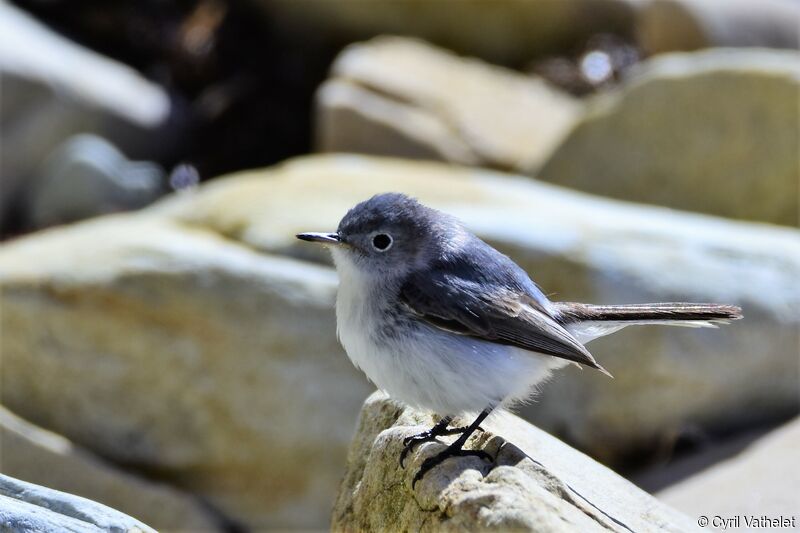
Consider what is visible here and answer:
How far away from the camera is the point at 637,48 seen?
1093cm

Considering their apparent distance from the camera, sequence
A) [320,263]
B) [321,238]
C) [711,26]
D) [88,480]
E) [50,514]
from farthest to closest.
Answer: [711,26] < [320,263] < [88,480] < [321,238] < [50,514]

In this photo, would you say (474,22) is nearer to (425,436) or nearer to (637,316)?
(637,316)

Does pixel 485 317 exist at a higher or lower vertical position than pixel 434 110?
lower

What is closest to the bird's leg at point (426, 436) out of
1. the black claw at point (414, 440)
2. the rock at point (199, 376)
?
the black claw at point (414, 440)

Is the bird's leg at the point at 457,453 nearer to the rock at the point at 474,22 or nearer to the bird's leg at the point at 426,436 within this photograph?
the bird's leg at the point at 426,436

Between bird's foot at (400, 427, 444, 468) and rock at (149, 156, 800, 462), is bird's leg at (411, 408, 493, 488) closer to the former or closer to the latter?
bird's foot at (400, 427, 444, 468)

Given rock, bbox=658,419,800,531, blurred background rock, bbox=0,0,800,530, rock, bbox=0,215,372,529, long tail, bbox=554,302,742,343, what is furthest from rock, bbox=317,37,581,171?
long tail, bbox=554,302,742,343

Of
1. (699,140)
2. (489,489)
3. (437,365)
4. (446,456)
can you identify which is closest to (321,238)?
(437,365)

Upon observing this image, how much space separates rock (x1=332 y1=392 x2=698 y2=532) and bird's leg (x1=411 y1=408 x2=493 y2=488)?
31 mm

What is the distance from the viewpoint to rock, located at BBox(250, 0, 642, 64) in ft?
36.4

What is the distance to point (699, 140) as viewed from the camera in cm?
850

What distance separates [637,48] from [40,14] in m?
5.71

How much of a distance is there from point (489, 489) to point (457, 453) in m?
0.44

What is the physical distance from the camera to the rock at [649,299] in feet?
20.2
